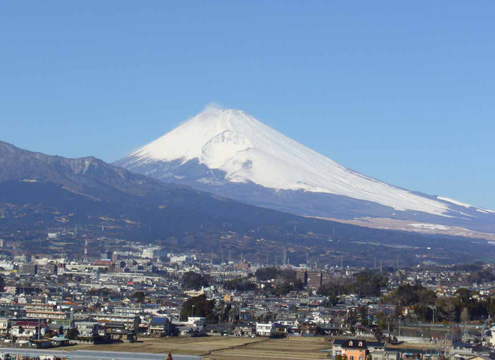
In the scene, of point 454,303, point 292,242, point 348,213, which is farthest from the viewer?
point 348,213

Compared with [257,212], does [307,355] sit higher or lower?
lower

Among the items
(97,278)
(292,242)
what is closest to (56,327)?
(97,278)

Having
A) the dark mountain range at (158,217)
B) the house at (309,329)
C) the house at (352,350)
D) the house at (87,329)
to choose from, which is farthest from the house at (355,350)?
the dark mountain range at (158,217)

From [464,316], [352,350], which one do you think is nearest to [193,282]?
[464,316]

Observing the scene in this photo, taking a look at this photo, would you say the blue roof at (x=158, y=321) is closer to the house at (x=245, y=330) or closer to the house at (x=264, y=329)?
the house at (x=245, y=330)

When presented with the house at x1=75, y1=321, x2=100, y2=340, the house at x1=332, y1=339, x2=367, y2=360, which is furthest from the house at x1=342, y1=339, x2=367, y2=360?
the house at x1=75, y1=321, x2=100, y2=340

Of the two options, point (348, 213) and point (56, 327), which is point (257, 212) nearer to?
point (348, 213)

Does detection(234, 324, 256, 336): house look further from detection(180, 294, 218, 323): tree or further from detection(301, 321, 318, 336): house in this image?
detection(180, 294, 218, 323): tree
